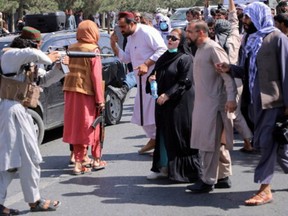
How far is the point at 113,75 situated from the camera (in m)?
10.8

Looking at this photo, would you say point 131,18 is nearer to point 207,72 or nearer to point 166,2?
point 207,72

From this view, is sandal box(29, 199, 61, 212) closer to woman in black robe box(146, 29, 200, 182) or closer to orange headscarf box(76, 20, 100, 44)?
woman in black robe box(146, 29, 200, 182)

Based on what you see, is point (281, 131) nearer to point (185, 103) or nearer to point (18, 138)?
point (185, 103)

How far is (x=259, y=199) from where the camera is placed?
20.0 feet

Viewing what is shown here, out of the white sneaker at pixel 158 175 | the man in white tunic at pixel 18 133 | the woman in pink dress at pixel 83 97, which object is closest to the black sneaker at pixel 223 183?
the white sneaker at pixel 158 175

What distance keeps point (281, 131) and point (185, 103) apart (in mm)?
1485

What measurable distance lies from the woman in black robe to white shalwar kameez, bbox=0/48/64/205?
1721mm

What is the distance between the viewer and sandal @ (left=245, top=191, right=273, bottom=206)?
19.9 feet

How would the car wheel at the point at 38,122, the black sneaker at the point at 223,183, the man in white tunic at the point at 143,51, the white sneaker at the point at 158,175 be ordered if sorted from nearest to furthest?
the black sneaker at the point at 223,183, the white sneaker at the point at 158,175, the man in white tunic at the point at 143,51, the car wheel at the point at 38,122

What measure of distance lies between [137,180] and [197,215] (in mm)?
1530

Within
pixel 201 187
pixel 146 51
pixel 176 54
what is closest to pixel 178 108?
pixel 176 54

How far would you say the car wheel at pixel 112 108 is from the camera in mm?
10656

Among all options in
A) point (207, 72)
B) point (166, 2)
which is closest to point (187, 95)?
point (207, 72)

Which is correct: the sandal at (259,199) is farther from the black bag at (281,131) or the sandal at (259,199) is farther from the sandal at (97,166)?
the sandal at (97,166)
